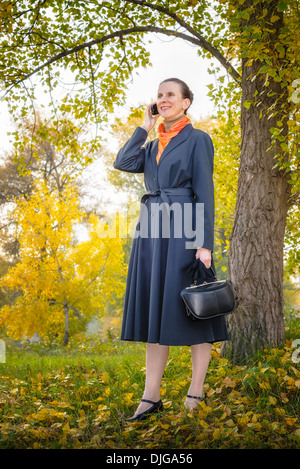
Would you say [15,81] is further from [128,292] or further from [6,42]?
[128,292]

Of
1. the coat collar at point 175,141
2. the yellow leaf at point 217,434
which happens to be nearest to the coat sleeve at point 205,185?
the coat collar at point 175,141

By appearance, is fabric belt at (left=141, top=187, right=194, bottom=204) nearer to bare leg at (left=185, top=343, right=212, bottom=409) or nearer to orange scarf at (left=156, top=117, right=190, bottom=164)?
orange scarf at (left=156, top=117, right=190, bottom=164)

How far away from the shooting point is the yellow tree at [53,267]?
10.1m

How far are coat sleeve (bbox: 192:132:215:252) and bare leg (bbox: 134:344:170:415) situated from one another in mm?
769

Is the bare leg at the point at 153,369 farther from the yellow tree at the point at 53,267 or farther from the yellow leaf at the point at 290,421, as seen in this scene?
the yellow tree at the point at 53,267

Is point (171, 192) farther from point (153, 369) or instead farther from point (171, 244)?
point (153, 369)

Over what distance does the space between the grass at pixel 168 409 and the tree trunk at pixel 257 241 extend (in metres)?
0.20

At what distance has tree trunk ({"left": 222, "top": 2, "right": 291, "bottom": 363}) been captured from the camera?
4094mm

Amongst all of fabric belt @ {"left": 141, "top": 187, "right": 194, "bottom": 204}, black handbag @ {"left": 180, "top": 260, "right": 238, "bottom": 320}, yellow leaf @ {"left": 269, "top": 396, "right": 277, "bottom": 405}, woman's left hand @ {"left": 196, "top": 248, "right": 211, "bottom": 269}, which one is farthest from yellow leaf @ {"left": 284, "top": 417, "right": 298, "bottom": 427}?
fabric belt @ {"left": 141, "top": 187, "right": 194, "bottom": 204}

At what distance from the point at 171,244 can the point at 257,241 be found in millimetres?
1568

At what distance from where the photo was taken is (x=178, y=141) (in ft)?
9.89

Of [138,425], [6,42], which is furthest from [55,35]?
[138,425]

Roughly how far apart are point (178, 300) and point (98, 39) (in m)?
3.96

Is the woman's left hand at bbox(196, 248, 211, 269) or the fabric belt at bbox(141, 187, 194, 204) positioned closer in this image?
the woman's left hand at bbox(196, 248, 211, 269)
